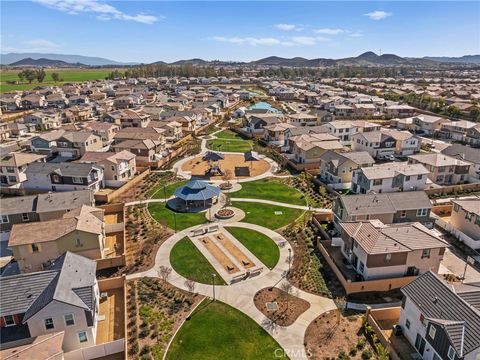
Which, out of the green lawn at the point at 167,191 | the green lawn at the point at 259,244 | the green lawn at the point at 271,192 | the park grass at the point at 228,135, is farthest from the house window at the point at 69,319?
the park grass at the point at 228,135

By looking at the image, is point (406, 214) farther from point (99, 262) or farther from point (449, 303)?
point (99, 262)

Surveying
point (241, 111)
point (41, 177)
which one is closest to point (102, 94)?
point (241, 111)

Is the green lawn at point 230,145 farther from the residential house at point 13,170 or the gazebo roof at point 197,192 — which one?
the residential house at point 13,170

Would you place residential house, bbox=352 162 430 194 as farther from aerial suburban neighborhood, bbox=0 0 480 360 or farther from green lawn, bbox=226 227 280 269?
green lawn, bbox=226 227 280 269

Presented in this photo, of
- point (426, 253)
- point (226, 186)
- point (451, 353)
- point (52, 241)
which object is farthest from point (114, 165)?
point (451, 353)

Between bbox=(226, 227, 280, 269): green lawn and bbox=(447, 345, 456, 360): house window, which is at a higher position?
bbox=(447, 345, 456, 360): house window

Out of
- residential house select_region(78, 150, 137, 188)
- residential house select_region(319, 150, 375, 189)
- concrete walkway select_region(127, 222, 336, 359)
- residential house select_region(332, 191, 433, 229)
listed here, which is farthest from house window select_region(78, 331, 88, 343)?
residential house select_region(319, 150, 375, 189)

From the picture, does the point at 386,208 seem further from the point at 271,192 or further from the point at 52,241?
the point at 52,241
